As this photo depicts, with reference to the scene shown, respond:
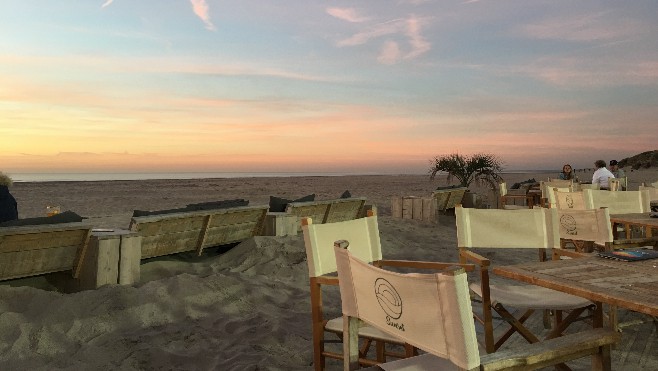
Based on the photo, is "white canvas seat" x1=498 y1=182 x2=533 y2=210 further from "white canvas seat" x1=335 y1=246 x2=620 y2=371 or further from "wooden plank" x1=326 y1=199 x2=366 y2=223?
"white canvas seat" x1=335 y1=246 x2=620 y2=371

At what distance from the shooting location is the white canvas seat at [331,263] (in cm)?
269

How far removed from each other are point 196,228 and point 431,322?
5736 mm

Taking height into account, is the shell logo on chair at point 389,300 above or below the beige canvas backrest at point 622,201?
below

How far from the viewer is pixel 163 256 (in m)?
6.99

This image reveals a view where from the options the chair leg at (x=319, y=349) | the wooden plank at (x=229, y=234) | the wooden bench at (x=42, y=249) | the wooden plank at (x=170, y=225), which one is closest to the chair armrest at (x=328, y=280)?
the chair leg at (x=319, y=349)

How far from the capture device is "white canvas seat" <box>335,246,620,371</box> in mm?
1485

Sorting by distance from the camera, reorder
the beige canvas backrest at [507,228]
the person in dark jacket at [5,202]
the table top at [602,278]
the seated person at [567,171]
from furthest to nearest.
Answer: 1. the seated person at [567,171]
2. the person in dark jacket at [5,202]
3. the beige canvas backrest at [507,228]
4. the table top at [602,278]

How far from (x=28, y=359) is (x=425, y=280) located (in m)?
3.36

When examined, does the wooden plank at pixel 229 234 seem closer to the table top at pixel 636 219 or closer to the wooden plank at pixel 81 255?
the wooden plank at pixel 81 255

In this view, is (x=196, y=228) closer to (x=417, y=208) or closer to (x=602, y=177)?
(x=417, y=208)

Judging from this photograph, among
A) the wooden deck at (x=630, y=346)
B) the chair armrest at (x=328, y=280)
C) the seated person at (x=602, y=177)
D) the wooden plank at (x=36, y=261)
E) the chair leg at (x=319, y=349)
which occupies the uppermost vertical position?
the seated person at (x=602, y=177)

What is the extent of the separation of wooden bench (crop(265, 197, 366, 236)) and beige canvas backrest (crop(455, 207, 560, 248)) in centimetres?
473

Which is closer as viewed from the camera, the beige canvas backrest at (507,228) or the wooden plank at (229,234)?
the beige canvas backrest at (507,228)

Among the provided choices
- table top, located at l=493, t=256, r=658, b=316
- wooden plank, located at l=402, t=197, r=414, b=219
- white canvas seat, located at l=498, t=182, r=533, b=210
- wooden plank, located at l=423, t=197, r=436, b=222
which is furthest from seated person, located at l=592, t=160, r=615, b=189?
table top, located at l=493, t=256, r=658, b=316
